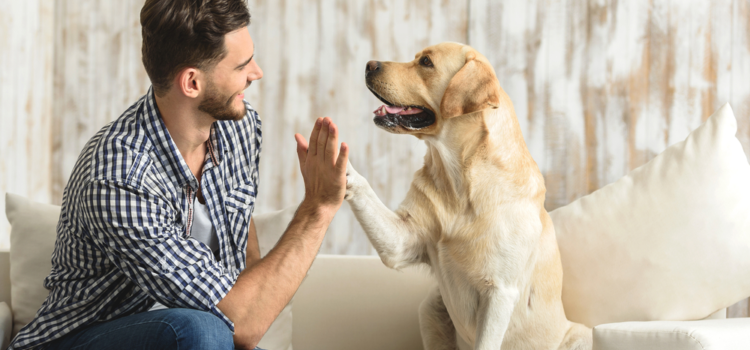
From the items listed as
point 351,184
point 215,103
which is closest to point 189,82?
point 215,103

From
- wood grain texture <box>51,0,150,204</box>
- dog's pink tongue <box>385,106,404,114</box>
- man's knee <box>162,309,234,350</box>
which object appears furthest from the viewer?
wood grain texture <box>51,0,150,204</box>

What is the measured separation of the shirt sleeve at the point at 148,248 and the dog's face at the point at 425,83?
585 mm

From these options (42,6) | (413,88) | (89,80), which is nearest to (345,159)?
(413,88)

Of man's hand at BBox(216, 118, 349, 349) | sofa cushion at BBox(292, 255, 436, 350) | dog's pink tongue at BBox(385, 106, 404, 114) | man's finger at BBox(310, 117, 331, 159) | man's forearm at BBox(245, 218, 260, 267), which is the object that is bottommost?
sofa cushion at BBox(292, 255, 436, 350)

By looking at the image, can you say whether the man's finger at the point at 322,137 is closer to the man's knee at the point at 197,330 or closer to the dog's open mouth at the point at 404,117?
the dog's open mouth at the point at 404,117

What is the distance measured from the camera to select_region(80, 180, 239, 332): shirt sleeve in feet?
3.43

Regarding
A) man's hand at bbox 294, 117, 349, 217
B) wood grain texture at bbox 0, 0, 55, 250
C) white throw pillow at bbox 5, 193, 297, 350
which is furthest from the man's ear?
wood grain texture at bbox 0, 0, 55, 250

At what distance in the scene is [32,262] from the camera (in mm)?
1599

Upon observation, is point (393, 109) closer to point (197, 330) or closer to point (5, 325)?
point (197, 330)

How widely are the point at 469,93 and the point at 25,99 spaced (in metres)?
1.94

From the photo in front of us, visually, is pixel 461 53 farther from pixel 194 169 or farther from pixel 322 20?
pixel 322 20

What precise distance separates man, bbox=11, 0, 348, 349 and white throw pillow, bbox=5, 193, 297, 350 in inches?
15.1

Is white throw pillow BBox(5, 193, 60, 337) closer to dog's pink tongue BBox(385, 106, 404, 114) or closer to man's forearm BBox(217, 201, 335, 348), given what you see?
man's forearm BBox(217, 201, 335, 348)

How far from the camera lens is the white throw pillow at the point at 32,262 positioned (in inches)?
61.3
